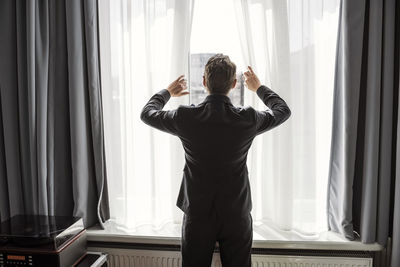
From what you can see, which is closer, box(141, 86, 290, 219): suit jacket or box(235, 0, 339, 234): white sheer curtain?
box(141, 86, 290, 219): suit jacket

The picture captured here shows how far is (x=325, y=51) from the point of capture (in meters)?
1.66

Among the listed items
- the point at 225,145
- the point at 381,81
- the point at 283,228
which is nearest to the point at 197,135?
the point at 225,145

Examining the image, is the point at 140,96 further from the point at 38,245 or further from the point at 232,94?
the point at 38,245

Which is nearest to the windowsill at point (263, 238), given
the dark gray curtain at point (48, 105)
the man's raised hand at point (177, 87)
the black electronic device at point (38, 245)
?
the dark gray curtain at point (48, 105)

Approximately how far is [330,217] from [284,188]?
31 cm

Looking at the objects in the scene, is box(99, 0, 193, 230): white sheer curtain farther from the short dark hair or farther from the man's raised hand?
the short dark hair

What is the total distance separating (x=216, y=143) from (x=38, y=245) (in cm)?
Answer: 93

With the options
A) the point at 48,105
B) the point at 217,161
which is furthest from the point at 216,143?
the point at 48,105

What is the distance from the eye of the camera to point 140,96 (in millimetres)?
1778

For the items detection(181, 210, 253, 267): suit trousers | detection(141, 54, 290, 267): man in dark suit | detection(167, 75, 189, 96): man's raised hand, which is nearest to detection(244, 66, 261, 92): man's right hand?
detection(141, 54, 290, 267): man in dark suit

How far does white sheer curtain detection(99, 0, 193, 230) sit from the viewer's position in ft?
5.64

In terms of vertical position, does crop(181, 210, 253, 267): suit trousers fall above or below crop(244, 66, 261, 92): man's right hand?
below

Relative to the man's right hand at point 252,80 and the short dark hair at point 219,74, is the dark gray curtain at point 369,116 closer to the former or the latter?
the man's right hand at point 252,80

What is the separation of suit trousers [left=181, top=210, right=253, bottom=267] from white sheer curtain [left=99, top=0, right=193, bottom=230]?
1.76 ft
